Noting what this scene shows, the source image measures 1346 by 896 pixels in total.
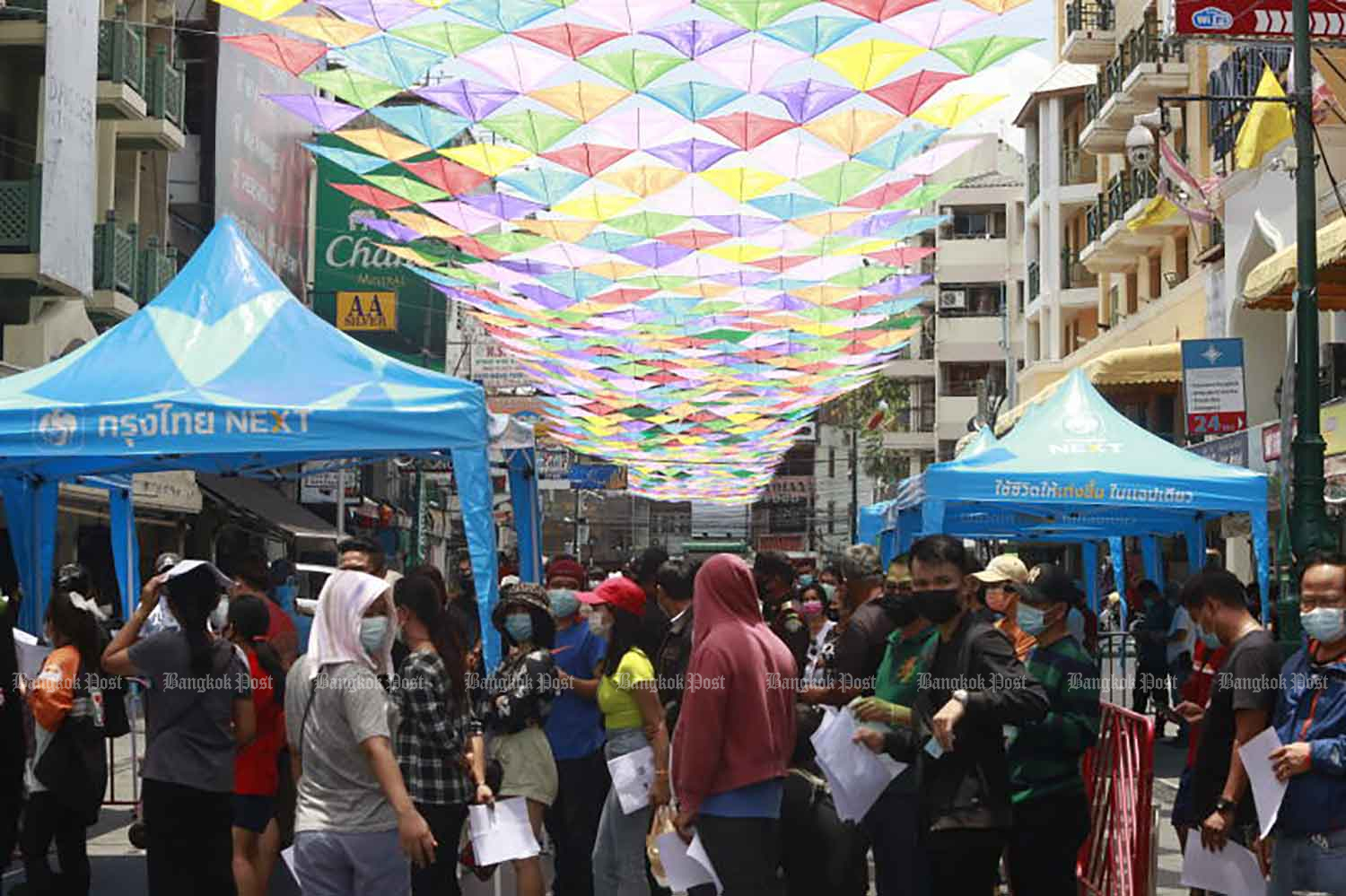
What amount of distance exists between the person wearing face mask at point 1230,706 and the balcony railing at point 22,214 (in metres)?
21.1

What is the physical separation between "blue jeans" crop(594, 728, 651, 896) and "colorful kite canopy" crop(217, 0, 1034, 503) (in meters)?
7.98

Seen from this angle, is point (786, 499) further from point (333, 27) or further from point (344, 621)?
point (344, 621)

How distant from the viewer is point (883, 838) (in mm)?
8641

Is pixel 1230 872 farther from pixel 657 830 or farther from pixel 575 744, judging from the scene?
pixel 575 744

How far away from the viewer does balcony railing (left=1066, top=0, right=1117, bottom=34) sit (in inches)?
1747

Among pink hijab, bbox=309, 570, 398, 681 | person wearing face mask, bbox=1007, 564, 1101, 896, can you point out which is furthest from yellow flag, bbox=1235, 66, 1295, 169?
pink hijab, bbox=309, 570, 398, 681

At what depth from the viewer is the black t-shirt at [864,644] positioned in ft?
27.4

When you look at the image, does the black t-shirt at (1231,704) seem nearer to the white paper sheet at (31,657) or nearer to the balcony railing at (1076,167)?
the white paper sheet at (31,657)

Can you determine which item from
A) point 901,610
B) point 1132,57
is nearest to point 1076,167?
point 1132,57

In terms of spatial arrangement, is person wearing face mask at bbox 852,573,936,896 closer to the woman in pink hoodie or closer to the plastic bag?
the woman in pink hoodie

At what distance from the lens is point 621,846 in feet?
29.8

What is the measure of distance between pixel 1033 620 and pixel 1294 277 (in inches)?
504

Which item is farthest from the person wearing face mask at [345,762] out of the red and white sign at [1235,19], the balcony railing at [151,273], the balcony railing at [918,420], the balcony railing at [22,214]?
the balcony railing at [918,420]

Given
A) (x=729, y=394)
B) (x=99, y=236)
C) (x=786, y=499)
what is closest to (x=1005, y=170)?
(x=786, y=499)
